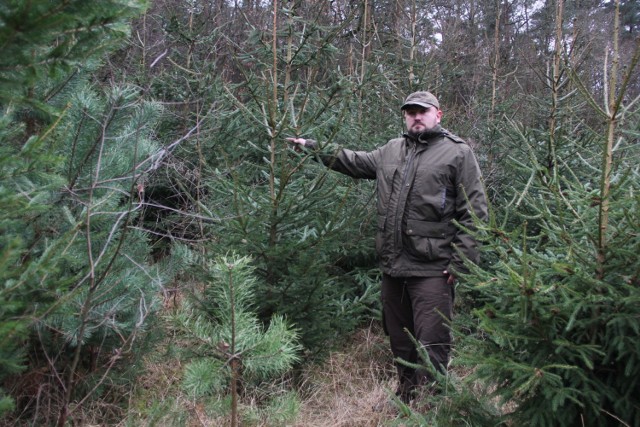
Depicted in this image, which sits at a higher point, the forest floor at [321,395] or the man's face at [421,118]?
the man's face at [421,118]

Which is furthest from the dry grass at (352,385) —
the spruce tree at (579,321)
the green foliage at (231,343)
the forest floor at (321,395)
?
the green foliage at (231,343)

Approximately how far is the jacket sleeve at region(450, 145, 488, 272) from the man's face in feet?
1.07

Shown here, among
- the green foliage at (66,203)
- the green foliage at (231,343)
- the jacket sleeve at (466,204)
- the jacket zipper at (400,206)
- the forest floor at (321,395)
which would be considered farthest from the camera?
the jacket zipper at (400,206)

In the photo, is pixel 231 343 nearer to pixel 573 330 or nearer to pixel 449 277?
pixel 573 330

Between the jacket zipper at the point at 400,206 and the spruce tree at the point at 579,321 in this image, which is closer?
the spruce tree at the point at 579,321

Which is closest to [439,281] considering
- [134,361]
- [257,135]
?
[134,361]

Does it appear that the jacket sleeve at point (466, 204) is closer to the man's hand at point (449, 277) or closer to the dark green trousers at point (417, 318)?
the man's hand at point (449, 277)

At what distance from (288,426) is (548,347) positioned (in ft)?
6.29

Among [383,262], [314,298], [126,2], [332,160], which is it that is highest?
[126,2]

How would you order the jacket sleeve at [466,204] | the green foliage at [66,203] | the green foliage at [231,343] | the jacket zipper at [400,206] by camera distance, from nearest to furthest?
the green foliage at [66,203] < the green foliage at [231,343] < the jacket sleeve at [466,204] < the jacket zipper at [400,206]

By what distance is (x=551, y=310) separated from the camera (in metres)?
2.68

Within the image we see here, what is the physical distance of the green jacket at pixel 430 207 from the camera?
4.05 meters

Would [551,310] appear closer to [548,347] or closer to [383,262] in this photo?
[548,347]

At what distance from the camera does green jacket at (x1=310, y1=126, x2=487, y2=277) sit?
159 inches
